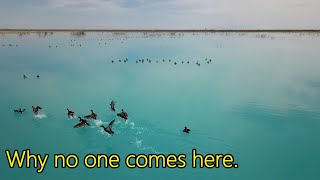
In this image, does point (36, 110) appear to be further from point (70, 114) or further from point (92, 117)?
point (92, 117)

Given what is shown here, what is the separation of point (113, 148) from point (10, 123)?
23.3ft

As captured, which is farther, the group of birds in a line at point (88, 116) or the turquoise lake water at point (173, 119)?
the group of birds in a line at point (88, 116)

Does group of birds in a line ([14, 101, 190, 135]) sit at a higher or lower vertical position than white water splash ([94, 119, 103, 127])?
higher

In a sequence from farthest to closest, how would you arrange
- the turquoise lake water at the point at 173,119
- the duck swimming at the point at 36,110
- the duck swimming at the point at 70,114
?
the duck swimming at the point at 36,110, the duck swimming at the point at 70,114, the turquoise lake water at the point at 173,119

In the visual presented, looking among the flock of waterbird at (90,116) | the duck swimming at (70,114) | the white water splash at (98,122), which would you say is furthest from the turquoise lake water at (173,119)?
the duck swimming at (70,114)

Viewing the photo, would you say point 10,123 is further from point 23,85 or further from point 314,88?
point 314,88

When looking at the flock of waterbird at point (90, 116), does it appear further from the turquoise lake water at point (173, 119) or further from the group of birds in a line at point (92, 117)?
the turquoise lake water at point (173, 119)

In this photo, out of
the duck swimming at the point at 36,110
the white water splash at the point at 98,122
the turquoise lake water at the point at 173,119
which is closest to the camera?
the turquoise lake water at the point at 173,119

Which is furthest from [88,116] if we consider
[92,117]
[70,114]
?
[70,114]

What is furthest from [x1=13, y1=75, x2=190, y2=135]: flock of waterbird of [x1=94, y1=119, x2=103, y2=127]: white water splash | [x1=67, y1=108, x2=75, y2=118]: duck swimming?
[x1=94, y1=119, x2=103, y2=127]: white water splash

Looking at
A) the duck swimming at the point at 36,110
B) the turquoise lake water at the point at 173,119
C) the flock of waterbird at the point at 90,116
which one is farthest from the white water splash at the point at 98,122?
the duck swimming at the point at 36,110

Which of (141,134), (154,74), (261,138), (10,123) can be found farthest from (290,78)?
(10,123)

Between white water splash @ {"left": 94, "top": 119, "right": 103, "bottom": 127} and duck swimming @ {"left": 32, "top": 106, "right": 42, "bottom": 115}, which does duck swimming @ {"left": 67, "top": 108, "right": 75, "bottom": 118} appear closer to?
white water splash @ {"left": 94, "top": 119, "right": 103, "bottom": 127}

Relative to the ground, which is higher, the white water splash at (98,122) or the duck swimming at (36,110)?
the duck swimming at (36,110)
